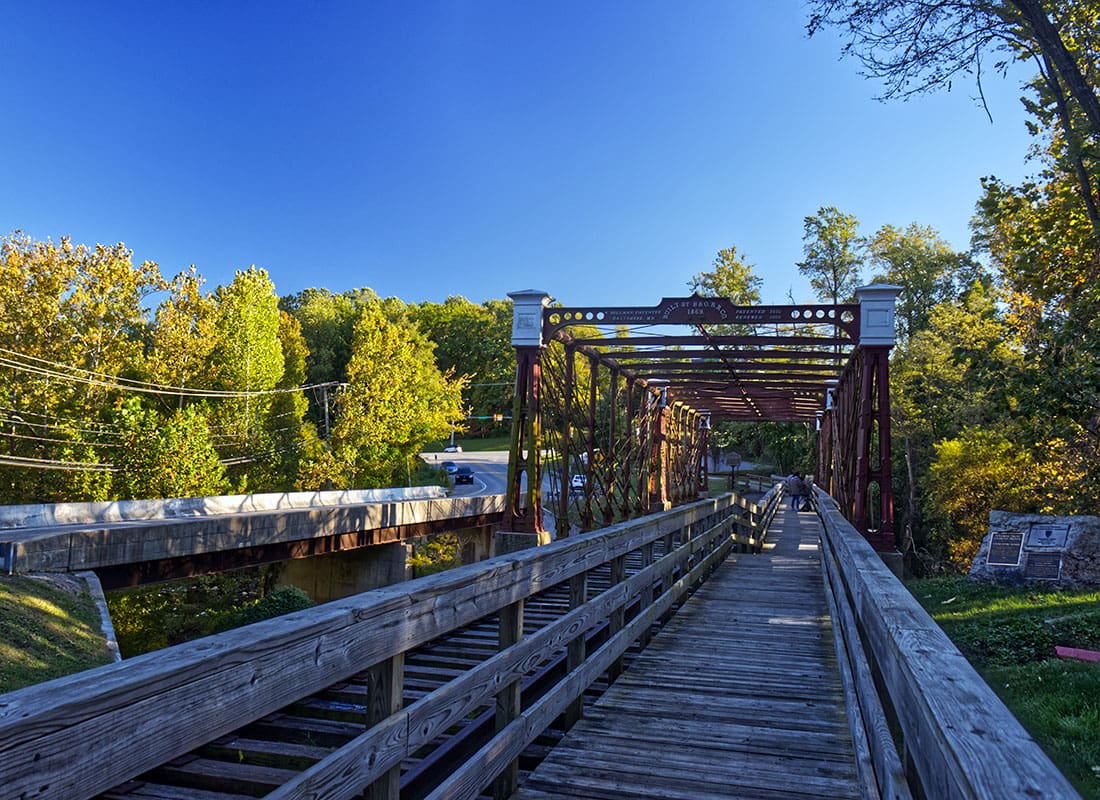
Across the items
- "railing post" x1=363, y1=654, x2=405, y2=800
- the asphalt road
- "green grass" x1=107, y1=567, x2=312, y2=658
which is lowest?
"green grass" x1=107, y1=567, x2=312, y2=658

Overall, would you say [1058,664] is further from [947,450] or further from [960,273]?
[960,273]

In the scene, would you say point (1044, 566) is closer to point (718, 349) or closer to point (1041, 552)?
point (1041, 552)

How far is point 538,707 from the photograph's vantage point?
3811mm

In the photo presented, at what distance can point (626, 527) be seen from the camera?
19.2 ft

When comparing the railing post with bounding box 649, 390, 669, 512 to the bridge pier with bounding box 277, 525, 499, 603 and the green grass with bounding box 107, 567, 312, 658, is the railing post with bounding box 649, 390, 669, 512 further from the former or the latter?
the green grass with bounding box 107, 567, 312, 658

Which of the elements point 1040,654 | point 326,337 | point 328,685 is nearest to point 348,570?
point 1040,654

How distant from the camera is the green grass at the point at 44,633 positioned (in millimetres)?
7144

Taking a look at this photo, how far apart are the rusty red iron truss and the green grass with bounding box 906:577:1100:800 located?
1650mm

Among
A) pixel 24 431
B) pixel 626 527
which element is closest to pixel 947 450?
pixel 626 527

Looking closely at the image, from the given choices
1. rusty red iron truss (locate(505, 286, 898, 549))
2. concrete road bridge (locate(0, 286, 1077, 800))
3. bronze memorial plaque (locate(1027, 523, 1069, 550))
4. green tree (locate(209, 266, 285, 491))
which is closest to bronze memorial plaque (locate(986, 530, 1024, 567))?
bronze memorial plaque (locate(1027, 523, 1069, 550))

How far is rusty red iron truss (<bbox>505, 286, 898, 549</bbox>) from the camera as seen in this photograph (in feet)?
39.5

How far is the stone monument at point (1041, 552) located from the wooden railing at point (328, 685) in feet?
32.9

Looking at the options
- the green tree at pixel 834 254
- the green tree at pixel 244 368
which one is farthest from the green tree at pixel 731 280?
the green tree at pixel 244 368

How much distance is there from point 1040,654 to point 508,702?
287 inches
